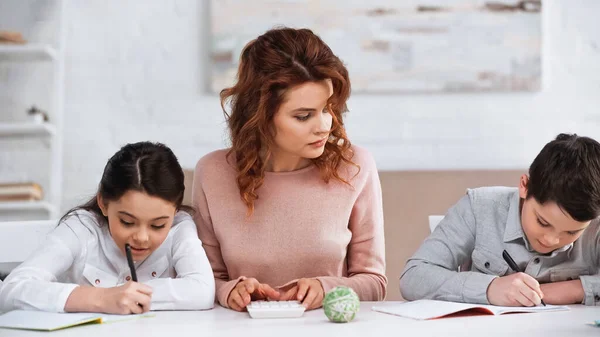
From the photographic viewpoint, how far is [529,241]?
1.53 m

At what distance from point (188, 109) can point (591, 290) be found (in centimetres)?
182

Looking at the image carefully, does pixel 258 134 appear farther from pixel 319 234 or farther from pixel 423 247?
pixel 423 247

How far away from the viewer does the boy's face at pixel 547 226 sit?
143 cm

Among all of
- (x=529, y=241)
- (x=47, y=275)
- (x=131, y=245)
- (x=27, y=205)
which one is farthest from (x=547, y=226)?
(x=27, y=205)

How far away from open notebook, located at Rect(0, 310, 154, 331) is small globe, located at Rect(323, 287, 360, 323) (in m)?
0.31

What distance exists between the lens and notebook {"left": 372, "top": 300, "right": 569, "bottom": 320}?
1.30 metres

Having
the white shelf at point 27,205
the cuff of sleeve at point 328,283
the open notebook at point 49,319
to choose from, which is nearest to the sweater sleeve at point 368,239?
the cuff of sleeve at point 328,283

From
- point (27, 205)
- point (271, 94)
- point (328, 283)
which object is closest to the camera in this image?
point (328, 283)

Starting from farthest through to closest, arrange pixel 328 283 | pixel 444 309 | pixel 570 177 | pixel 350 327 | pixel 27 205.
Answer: pixel 27 205 → pixel 328 283 → pixel 570 177 → pixel 444 309 → pixel 350 327

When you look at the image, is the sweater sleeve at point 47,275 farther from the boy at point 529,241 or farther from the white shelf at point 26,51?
the white shelf at point 26,51

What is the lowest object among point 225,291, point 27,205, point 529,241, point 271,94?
point 27,205

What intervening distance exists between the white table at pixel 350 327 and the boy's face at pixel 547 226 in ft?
0.51

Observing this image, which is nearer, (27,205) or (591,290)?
(591,290)

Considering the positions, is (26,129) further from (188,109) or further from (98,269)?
(98,269)
